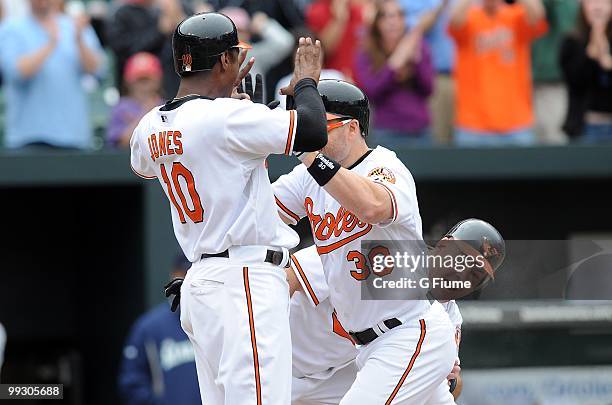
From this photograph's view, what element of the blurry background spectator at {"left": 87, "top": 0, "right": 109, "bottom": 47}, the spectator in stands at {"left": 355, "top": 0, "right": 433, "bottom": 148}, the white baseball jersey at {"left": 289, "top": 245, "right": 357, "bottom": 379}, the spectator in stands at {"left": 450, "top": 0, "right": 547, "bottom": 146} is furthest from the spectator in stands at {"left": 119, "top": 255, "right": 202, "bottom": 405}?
the blurry background spectator at {"left": 87, "top": 0, "right": 109, "bottom": 47}

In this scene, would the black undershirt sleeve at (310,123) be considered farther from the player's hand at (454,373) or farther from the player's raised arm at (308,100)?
the player's hand at (454,373)

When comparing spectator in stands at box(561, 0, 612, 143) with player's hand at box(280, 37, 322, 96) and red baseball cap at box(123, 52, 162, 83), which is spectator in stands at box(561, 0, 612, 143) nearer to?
red baseball cap at box(123, 52, 162, 83)

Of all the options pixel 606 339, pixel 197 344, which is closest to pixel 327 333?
pixel 197 344

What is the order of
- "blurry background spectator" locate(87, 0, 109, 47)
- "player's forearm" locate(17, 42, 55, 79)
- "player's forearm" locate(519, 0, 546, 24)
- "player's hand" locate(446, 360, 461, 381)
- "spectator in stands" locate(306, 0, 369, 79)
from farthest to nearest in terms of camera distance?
1. "blurry background spectator" locate(87, 0, 109, 47)
2. "spectator in stands" locate(306, 0, 369, 79)
3. "player's forearm" locate(519, 0, 546, 24)
4. "player's forearm" locate(17, 42, 55, 79)
5. "player's hand" locate(446, 360, 461, 381)

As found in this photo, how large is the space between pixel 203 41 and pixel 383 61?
4.65 m

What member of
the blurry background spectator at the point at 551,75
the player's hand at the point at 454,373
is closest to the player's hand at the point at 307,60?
the player's hand at the point at 454,373

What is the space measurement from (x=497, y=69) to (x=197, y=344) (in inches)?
202

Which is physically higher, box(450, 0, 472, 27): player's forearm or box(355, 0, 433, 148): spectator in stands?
box(450, 0, 472, 27): player's forearm

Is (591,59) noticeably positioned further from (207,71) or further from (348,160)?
(207,71)

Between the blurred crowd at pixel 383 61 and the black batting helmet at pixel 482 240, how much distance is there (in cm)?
384

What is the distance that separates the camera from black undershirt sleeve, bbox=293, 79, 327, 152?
4.57 meters

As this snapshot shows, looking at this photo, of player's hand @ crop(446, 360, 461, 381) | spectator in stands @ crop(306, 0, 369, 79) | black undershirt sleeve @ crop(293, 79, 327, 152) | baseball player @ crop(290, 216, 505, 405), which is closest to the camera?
Answer: black undershirt sleeve @ crop(293, 79, 327, 152)

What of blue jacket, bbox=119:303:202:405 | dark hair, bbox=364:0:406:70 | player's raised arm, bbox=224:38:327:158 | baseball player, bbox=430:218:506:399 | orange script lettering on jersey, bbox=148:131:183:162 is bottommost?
blue jacket, bbox=119:303:202:405

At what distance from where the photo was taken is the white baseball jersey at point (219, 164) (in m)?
4.60
